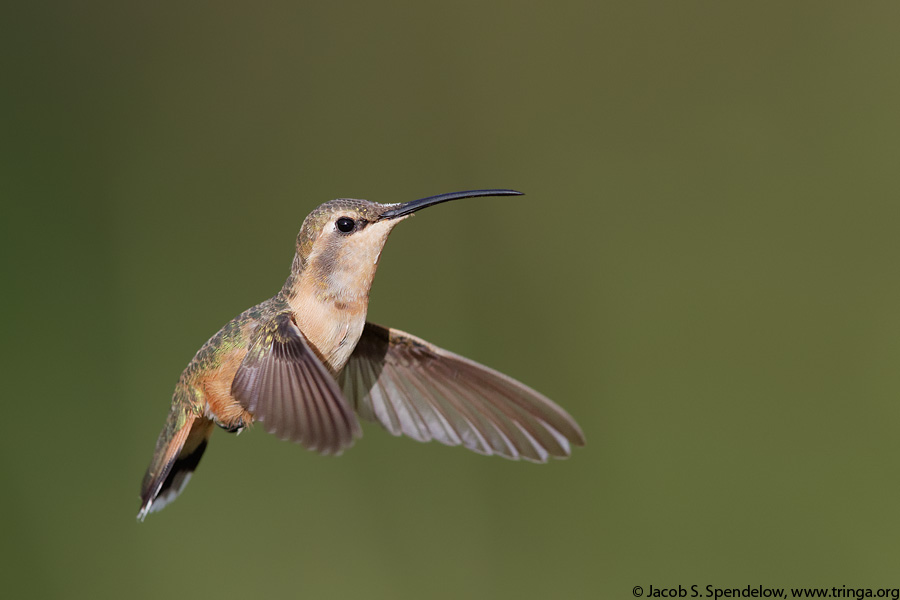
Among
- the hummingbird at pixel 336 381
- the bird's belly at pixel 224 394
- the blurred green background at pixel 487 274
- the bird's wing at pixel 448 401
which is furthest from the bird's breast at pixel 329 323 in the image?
the blurred green background at pixel 487 274

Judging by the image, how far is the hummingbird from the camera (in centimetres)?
93

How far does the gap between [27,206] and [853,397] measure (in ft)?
8.23

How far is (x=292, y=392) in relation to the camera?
0.95 m

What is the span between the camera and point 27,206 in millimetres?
2492

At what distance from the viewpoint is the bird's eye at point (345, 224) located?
106cm

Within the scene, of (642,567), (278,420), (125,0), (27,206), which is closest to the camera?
(278,420)

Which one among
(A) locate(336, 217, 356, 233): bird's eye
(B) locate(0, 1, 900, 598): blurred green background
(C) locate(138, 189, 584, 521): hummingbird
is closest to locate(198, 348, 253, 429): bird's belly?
(C) locate(138, 189, 584, 521): hummingbird

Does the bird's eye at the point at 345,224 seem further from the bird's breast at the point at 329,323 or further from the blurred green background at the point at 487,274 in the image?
the blurred green background at the point at 487,274

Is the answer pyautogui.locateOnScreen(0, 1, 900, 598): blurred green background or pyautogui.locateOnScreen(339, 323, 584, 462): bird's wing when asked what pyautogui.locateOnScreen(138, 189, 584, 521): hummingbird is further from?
pyautogui.locateOnScreen(0, 1, 900, 598): blurred green background

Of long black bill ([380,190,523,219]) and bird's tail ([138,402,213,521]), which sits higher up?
long black bill ([380,190,523,219])

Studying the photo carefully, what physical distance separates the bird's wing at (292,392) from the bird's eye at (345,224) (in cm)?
13

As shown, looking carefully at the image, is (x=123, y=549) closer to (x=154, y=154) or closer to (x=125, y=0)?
(x=154, y=154)

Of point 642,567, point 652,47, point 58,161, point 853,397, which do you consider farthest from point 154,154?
point 853,397

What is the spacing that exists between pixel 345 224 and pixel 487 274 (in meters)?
1.52
